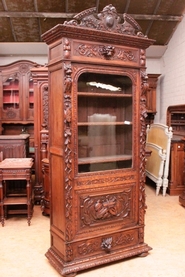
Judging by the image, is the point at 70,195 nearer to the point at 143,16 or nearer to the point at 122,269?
the point at 122,269

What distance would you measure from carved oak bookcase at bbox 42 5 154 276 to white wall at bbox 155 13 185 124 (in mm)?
2803

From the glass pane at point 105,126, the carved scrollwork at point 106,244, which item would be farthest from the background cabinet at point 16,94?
the carved scrollwork at point 106,244

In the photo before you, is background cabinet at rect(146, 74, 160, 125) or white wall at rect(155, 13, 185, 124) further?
background cabinet at rect(146, 74, 160, 125)

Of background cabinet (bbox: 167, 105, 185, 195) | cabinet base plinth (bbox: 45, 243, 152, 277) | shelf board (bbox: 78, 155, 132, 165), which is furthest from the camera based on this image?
background cabinet (bbox: 167, 105, 185, 195)

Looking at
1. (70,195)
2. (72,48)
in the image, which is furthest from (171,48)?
(70,195)

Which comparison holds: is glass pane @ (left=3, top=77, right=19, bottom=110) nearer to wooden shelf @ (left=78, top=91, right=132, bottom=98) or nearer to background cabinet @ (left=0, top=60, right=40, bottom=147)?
background cabinet @ (left=0, top=60, right=40, bottom=147)

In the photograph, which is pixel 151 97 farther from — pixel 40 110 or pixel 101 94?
pixel 101 94

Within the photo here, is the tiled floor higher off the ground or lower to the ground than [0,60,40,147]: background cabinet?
lower

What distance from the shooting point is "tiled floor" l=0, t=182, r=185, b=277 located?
102 inches

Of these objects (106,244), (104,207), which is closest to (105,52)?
(104,207)

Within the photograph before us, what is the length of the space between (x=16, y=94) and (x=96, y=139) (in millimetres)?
3913

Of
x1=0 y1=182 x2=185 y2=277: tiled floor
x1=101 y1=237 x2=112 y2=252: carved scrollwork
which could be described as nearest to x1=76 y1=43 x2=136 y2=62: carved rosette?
x1=101 y1=237 x2=112 y2=252: carved scrollwork

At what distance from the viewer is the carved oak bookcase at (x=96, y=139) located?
8.07 feet

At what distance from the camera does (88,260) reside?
8.57 ft
